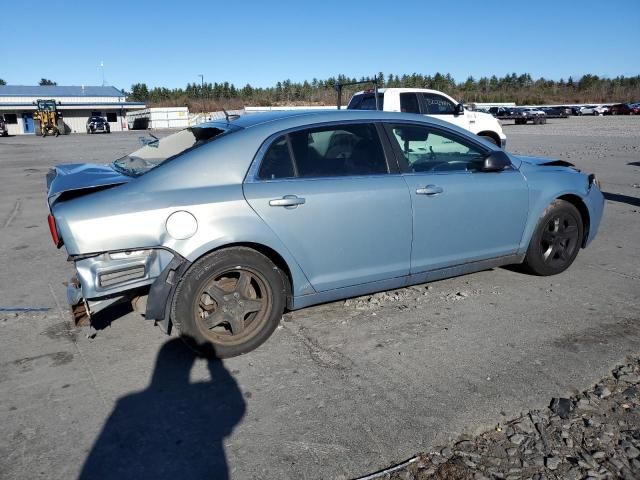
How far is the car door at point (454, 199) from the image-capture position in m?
4.12

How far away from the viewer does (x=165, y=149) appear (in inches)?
165

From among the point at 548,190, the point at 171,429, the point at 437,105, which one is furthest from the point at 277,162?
the point at 437,105

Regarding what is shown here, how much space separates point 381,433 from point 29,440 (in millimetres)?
1820

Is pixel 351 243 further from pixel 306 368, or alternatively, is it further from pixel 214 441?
pixel 214 441

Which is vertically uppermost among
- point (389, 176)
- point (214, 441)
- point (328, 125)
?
point (328, 125)

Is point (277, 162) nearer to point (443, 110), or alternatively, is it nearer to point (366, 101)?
point (366, 101)

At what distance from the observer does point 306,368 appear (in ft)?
11.2

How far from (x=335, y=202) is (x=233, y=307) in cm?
103

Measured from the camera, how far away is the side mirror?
4.35 meters

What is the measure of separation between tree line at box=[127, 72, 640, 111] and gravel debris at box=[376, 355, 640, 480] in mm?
73218

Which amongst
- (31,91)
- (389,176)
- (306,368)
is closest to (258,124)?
(389,176)

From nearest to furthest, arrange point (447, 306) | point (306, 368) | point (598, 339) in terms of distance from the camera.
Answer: point (306, 368), point (598, 339), point (447, 306)

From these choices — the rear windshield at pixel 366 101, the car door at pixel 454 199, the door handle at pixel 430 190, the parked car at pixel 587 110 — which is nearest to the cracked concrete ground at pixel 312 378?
the car door at pixel 454 199

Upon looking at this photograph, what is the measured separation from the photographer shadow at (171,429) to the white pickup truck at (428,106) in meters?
9.57
